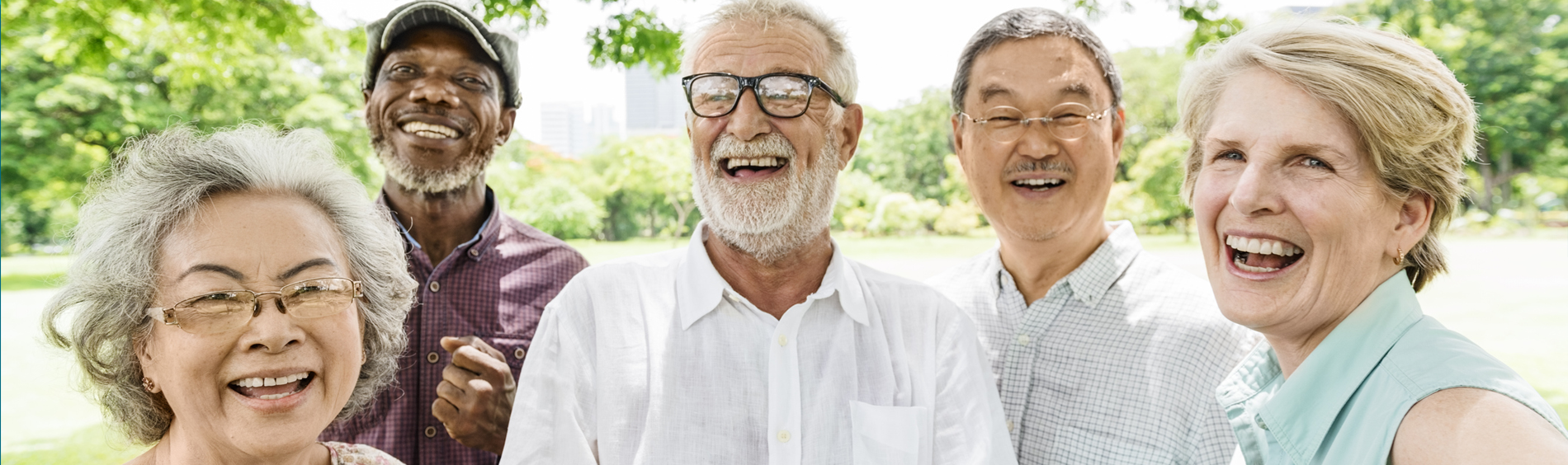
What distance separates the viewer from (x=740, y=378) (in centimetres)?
222

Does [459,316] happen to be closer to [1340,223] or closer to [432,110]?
[432,110]

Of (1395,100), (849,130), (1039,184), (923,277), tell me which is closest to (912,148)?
(923,277)

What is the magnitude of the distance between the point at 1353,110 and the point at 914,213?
35.3m

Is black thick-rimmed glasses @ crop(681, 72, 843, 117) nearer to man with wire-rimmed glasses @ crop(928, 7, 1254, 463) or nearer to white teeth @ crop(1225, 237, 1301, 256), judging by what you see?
man with wire-rimmed glasses @ crop(928, 7, 1254, 463)

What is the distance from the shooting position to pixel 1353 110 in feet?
5.46

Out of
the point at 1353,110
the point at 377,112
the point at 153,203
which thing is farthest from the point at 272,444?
the point at 1353,110

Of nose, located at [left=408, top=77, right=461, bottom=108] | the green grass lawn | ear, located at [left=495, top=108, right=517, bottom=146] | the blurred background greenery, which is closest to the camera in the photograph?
nose, located at [left=408, top=77, right=461, bottom=108]

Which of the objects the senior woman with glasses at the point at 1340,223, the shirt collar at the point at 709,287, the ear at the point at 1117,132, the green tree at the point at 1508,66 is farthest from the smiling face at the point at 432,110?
the green tree at the point at 1508,66

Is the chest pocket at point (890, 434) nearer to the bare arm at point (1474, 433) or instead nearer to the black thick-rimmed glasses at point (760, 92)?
the black thick-rimmed glasses at point (760, 92)

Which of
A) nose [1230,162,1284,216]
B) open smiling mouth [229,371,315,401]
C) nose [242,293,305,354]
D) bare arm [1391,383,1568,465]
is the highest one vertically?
nose [1230,162,1284,216]

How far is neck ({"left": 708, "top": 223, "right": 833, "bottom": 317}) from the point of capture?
7.91 ft

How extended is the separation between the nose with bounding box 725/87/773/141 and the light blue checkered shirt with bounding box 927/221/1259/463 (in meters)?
1.14

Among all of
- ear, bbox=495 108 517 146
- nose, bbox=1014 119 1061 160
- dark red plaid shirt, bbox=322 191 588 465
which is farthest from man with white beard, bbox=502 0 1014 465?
ear, bbox=495 108 517 146

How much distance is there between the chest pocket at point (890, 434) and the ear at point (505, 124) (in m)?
1.95
